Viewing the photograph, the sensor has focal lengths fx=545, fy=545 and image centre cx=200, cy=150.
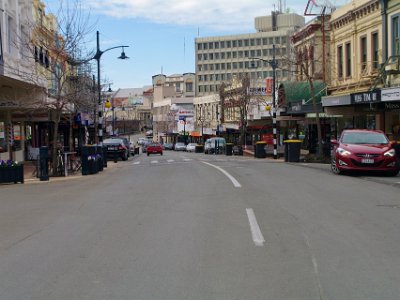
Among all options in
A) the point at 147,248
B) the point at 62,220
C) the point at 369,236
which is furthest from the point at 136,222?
the point at 369,236

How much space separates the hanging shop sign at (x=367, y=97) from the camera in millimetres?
23355

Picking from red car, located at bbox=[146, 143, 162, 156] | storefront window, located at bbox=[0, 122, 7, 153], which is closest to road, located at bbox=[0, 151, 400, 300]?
storefront window, located at bbox=[0, 122, 7, 153]

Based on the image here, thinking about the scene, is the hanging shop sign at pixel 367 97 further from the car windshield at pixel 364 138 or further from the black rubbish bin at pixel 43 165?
the black rubbish bin at pixel 43 165

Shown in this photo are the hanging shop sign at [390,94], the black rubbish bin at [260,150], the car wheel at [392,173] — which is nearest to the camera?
the car wheel at [392,173]

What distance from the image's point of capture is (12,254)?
7.68 m

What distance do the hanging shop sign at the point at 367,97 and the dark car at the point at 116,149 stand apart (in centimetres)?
1820

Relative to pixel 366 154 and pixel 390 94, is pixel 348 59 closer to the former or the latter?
pixel 390 94

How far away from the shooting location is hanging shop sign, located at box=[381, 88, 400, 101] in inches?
862

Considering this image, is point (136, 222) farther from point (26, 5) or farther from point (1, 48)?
point (26, 5)

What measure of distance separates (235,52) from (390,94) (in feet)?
421

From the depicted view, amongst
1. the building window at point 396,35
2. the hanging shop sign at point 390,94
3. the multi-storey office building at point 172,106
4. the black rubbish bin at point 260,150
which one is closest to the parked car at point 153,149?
the black rubbish bin at point 260,150

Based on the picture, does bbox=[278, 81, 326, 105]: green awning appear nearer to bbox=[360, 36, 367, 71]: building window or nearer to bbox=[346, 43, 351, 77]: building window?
bbox=[346, 43, 351, 77]: building window

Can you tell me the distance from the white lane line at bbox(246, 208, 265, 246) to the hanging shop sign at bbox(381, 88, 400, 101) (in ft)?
43.8

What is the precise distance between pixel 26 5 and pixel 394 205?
22201mm
